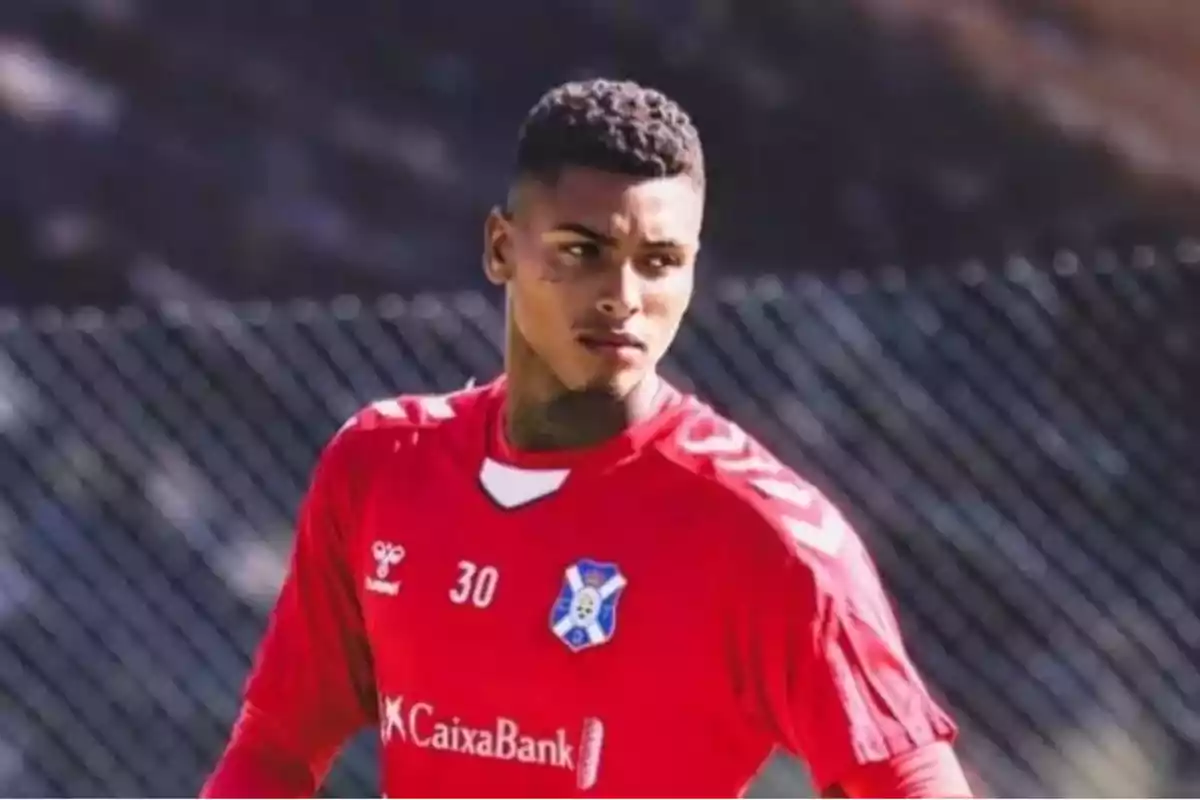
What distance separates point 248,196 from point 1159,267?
232 cm

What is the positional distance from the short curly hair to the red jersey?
0.96 feet

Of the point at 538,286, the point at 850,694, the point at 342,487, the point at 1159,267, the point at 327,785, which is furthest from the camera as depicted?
the point at 1159,267

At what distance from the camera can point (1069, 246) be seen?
262 inches

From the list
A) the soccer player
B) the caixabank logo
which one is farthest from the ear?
the caixabank logo

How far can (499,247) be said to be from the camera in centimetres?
279

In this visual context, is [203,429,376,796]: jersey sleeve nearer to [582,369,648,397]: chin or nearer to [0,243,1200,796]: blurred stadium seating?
[582,369,648,397]: chin

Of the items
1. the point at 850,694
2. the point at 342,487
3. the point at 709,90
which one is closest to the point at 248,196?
the point at 709,90

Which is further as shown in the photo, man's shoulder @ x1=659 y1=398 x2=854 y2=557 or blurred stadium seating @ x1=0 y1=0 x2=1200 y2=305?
blurred stadium seating @ x1=0 y1=0 x2=1200 y2=305

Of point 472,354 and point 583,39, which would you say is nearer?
point 472,354

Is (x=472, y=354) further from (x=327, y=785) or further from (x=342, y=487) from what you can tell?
(x=342, y=487)

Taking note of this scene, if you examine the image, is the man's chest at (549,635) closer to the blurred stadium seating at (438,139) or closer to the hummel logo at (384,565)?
the hummel logo at (384,565)

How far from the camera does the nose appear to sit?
8.47ft

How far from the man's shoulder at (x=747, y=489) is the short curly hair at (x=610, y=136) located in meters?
0.28

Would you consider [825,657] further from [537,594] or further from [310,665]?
[310,665]
